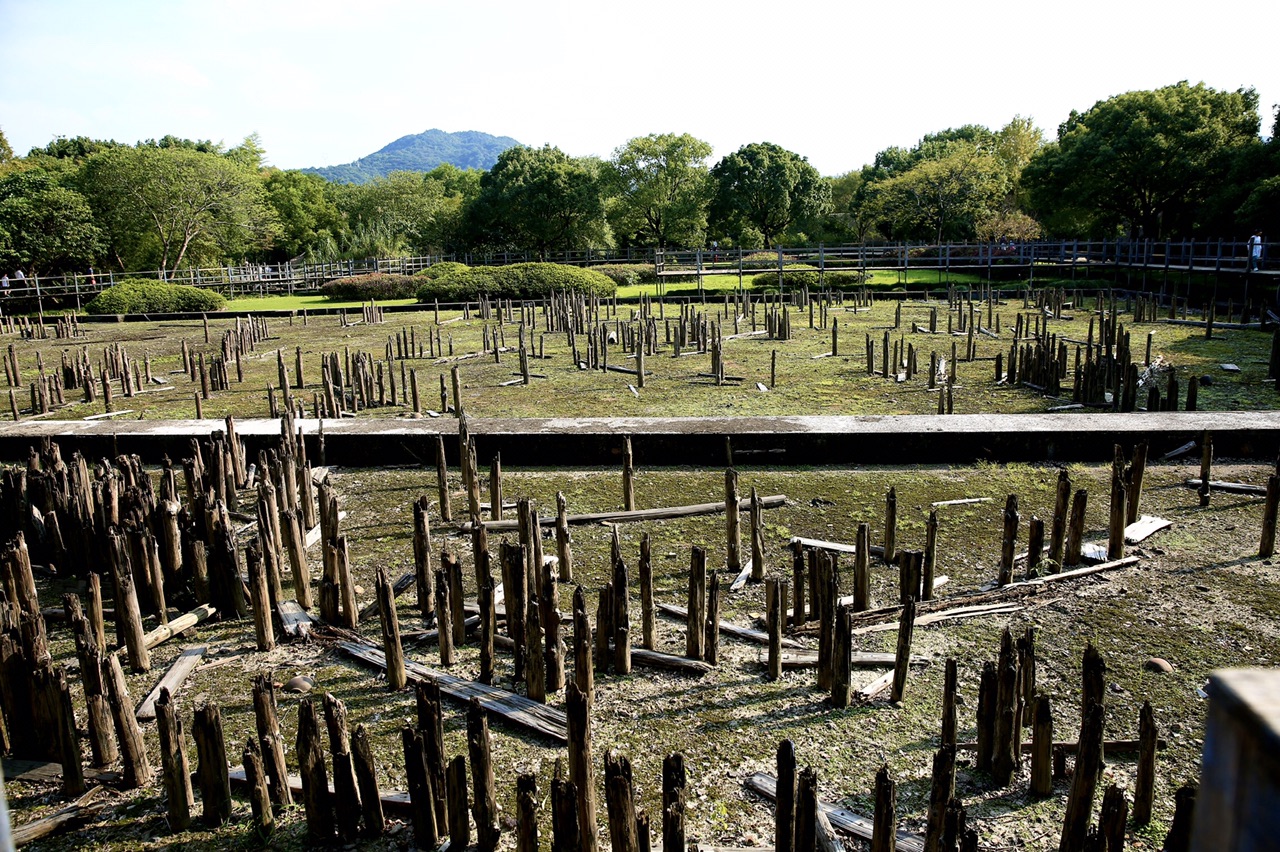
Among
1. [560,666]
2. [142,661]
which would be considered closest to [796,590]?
[560,666]

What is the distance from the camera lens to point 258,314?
29266 mm

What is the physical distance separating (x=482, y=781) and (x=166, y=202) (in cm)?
5342

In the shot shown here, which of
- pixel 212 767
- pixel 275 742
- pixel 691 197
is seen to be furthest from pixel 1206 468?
pixel 691 197

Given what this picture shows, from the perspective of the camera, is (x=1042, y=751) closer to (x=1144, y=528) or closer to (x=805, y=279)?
(x=1144, y=528)

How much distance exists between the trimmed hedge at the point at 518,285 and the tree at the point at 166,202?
2336cm

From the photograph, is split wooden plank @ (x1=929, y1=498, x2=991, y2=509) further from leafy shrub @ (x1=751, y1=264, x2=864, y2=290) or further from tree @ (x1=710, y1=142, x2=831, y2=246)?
tree @ (x1=710, y1=142, x2=831, y2=246)

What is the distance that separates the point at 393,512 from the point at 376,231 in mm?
55904

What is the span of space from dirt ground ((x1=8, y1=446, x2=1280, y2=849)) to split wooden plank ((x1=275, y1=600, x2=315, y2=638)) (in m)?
0.18

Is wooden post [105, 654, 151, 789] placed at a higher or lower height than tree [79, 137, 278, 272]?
lower

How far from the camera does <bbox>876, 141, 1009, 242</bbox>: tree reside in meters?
45.8

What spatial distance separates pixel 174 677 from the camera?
467 centimetres

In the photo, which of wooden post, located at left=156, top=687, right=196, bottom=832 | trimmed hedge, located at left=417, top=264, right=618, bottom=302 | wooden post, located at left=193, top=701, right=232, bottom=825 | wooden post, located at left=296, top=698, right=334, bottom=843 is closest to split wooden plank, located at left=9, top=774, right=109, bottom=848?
wooden post, located at left=156, top=687, right=196, bottom=832

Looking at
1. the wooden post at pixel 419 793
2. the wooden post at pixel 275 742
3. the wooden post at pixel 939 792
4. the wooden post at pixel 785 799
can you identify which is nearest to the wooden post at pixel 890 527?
the wooden post at pixel 939 792

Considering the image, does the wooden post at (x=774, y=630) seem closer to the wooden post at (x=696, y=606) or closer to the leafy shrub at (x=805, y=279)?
the wooden post at (x=696, y=606)
